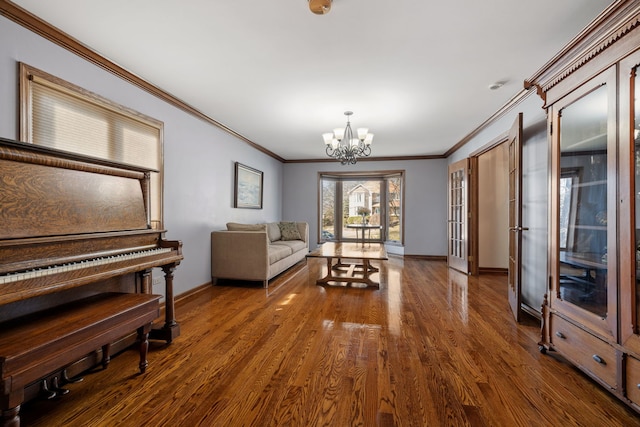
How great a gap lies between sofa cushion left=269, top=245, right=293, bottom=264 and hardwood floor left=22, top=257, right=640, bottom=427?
1270mm

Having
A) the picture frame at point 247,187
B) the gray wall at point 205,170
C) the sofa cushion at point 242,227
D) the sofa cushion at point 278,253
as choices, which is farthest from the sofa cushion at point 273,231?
the sofa cushion at point 242,227

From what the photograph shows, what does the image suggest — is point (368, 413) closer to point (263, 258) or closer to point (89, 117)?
point (263, 258)

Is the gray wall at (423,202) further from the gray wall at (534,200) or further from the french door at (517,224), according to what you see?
the french door at (517,224)

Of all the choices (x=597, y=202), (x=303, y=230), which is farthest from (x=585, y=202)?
(x=303, y=230)

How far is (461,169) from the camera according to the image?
203 inches

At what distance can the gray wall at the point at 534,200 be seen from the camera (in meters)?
2.76

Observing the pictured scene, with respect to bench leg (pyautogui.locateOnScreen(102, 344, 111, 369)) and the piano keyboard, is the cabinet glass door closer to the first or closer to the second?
the piano keyboard

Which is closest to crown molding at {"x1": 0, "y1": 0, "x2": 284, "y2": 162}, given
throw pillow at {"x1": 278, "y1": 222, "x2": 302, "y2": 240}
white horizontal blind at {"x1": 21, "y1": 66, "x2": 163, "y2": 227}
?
white horizontal blind at {"x1": 21, "y1": 66, "x2": 163, "y2": 227}

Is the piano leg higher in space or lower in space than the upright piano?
lower

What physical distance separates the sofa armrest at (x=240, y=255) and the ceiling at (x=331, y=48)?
170cm

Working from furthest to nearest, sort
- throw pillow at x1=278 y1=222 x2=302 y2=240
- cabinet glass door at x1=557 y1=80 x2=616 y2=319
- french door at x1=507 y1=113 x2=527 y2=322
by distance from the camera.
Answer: throw pillow at x1=278 y1=222 x2=302 y2=240 → french door at x1=507 y1=113 x2=527 y2=322 → cabinet glass door at x1=557 y1=80 x2=616 y2=319

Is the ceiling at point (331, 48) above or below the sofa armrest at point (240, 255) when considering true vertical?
above

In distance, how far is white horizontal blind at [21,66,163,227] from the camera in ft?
6.66

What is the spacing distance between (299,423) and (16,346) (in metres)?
1.29
